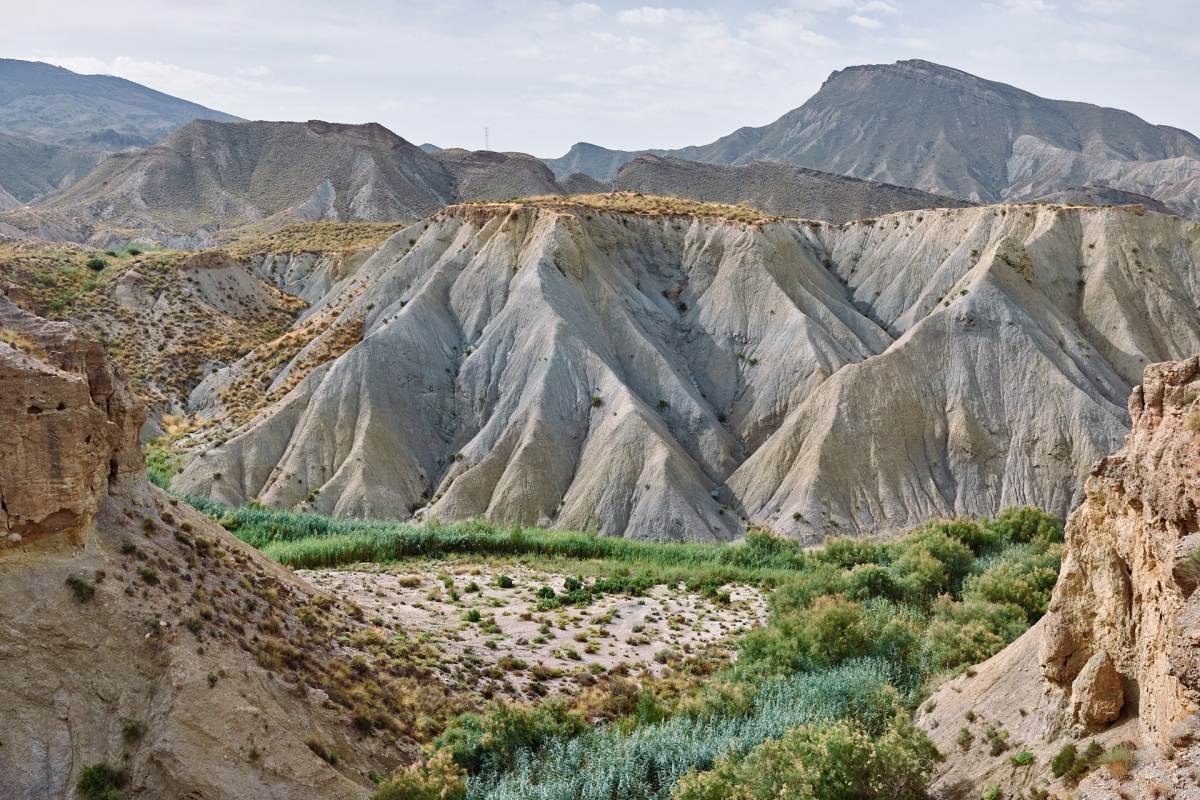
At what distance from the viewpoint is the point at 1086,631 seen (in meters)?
14.6

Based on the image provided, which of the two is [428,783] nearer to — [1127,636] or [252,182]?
[1127,636]

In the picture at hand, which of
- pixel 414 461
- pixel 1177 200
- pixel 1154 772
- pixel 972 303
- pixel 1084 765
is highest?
pixel 1177 200

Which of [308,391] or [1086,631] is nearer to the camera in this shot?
[1086,631]

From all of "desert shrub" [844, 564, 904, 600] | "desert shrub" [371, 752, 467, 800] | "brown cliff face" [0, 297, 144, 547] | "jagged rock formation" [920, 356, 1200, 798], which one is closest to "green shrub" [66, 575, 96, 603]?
"brown cliff face" [0, 297, 144, 547]

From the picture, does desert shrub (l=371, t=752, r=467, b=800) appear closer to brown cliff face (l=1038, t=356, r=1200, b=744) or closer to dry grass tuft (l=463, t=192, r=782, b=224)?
brown cliff face (l=1038, t=356, r=1200, b=744)

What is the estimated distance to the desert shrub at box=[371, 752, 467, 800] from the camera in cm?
1723

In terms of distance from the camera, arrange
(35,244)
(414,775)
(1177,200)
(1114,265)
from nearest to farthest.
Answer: (414,775) → (1114,265) → (35,244) → (1177,200)

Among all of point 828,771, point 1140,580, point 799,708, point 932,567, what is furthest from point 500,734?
point 932,567

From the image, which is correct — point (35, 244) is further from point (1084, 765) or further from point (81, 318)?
point (1084, 765)

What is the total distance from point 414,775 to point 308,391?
4473cm

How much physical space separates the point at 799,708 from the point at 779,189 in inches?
6236

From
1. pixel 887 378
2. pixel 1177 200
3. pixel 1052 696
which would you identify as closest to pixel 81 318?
pixel 887 378

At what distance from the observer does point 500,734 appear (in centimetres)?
2069

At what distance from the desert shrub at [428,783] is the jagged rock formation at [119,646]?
118 centimetres
